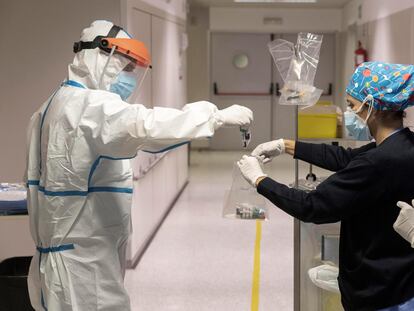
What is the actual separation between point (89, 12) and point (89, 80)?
1.81 metres

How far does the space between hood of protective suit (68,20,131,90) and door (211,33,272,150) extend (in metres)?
8.42

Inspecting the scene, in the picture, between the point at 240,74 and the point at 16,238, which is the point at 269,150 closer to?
the point at 16,238

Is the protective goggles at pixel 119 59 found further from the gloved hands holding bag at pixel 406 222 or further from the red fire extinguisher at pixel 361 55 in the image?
the red fire extinguisher at pixel 361 55

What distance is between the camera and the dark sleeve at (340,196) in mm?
1878

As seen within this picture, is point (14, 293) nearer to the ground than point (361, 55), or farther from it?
nearer to the ground

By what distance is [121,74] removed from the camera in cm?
250

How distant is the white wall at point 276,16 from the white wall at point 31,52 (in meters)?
6.59

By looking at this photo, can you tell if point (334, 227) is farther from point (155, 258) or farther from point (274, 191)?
point (155, 258)

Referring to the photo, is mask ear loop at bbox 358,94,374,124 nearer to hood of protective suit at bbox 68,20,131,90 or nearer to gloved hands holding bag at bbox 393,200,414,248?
gloved hands holding bag at bbox 393,200,414,248

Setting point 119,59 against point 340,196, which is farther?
point 119,59

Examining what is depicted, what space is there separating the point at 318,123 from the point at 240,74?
781 cm

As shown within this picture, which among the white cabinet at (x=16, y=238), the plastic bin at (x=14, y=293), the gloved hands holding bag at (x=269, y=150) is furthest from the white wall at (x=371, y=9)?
the plastic bin at (x=14, y=293)

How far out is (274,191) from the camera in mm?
2016

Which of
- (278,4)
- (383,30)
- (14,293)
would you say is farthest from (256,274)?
(278,4)
